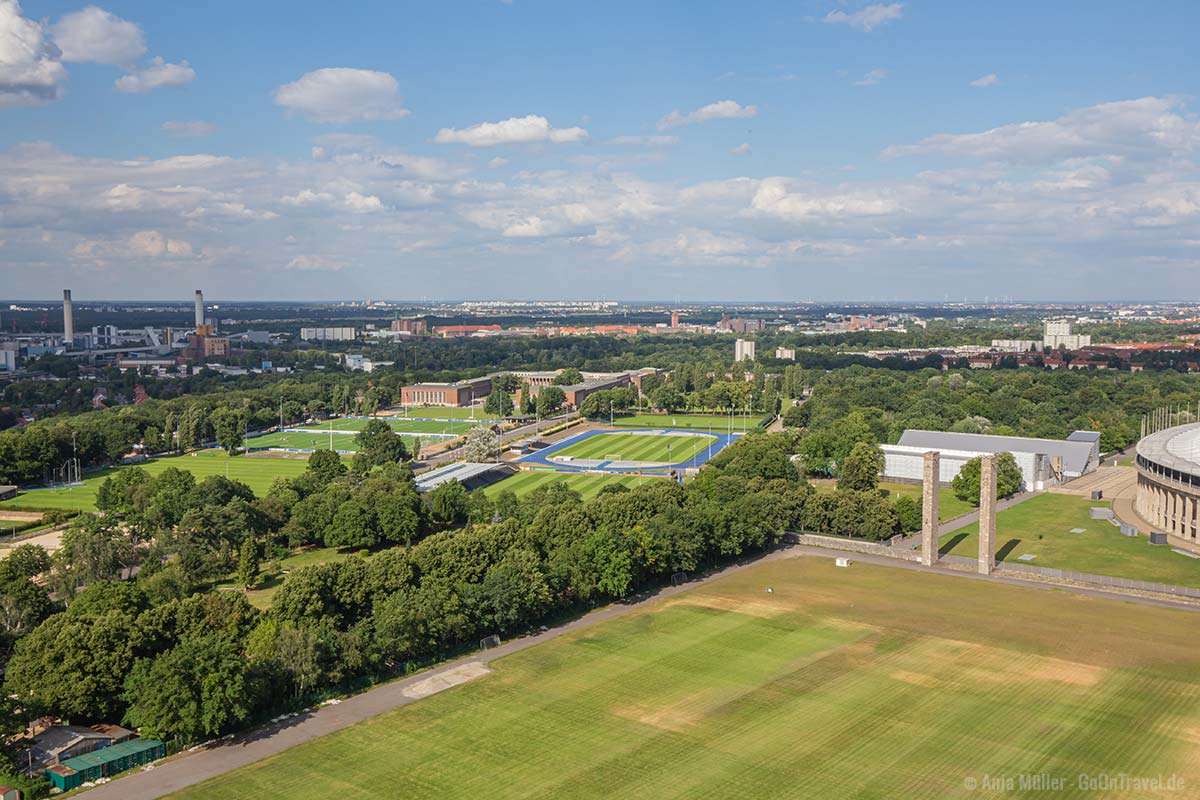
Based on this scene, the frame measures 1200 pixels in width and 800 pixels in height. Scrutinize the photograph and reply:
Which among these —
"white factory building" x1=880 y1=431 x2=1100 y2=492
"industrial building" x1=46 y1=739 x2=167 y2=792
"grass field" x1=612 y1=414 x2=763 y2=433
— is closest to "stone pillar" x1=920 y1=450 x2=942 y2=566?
"white factory building" x1=880 y1=431 x2=1100 y2=492

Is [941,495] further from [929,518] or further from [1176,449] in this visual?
[929,518]

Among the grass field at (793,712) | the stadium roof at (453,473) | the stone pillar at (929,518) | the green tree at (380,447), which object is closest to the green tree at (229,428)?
the green tree at (380,447)

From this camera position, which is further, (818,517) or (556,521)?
(818,517)

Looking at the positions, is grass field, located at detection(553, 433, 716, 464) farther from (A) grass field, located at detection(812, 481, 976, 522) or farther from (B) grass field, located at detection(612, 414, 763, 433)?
(A) grass field, located at detection(812, 481, 976, 522)

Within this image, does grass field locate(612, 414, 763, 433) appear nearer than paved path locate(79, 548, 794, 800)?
No

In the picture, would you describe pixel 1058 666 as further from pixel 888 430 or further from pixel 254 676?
pixel 888 430

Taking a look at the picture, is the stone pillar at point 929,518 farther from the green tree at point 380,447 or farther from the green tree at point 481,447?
the green tree at point 380,447

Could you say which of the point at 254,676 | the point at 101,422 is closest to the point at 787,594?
the point at 254,676
